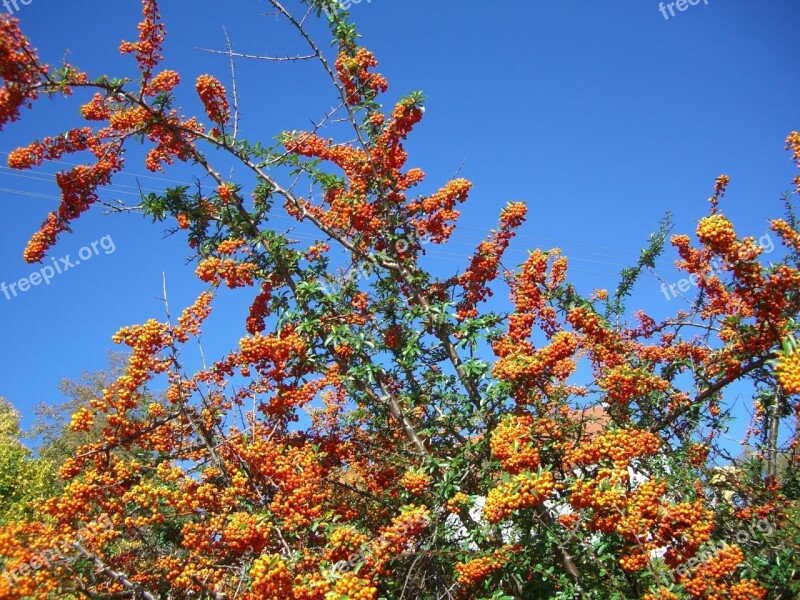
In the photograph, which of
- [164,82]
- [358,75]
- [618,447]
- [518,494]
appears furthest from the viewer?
[358,75]

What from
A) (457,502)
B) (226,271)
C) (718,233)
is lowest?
(457,502)

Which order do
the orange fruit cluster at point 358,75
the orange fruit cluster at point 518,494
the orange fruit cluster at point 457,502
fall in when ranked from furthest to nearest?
1. the orange fruit cluster at point 358,75
2. the orange fruit cluster at point 457,502
3. the orange fruit cluster at point 518,494

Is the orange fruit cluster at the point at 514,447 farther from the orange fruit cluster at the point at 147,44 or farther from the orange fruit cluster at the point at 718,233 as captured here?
the orange fruit cluster at the point at 147,44

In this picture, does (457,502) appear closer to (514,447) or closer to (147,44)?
(514,447)

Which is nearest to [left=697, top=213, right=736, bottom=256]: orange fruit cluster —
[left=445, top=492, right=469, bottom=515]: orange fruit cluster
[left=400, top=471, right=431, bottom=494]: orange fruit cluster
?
[left=445, top=492, right=469, bottom=515]: orange fruit cluster

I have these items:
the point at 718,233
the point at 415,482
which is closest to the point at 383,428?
the point at 415,482

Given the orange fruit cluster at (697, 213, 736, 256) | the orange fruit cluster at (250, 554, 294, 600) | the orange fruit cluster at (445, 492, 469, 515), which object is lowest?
the orange fruit cluster at (250, 554, 294, 600)

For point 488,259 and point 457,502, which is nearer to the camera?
point 457,502

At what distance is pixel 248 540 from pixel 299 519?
1.40 feet

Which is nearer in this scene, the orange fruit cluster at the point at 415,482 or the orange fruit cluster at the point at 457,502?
the orange fruit cluster at the point at 457,502

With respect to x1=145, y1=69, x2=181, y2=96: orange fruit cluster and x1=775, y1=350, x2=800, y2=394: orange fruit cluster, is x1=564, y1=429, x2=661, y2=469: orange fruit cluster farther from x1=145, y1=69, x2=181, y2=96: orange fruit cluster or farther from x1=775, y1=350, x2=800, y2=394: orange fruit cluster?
x1=145, y1=69, x2=181, y2=96: orange fruit cluster

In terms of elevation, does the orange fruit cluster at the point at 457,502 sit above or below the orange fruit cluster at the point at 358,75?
Result: below

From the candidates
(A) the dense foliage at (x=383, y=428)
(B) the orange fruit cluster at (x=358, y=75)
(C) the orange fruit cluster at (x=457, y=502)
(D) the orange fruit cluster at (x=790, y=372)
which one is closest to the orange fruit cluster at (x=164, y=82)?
(A) the dense foliage at (x=383, y=428)

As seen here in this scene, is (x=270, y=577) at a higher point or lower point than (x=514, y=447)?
lower
